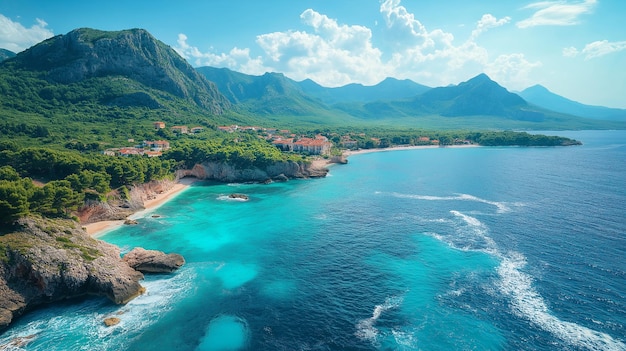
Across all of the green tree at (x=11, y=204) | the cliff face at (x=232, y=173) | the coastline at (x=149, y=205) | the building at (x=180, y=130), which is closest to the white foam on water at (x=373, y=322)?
the green tree at (x=11, y=204)

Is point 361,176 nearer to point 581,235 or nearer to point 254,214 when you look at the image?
point 254,214

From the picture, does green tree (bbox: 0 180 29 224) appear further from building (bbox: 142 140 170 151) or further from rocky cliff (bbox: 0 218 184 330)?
building (bbox: 142 140 170 151)

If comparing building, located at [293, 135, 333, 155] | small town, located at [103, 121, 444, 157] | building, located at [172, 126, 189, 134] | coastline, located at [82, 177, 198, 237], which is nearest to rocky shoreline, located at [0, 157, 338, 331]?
coastline, located at [82, 177, 198, 237]

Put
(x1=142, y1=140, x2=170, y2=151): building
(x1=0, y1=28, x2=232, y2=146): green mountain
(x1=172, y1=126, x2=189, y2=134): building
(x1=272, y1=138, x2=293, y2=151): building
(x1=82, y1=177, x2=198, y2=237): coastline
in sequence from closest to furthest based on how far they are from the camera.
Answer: (x1=82, y1=177, x2=198, y2=237): coastline
(x1=142, y1=140, x2=170, y2=151): building
(x1=0, y1=28, x2=232, y2=146): green mountain
(x1=172, y1=126, x2=189, y2=134): building
(x1=272, y1=138, x2=293, y2=151): building

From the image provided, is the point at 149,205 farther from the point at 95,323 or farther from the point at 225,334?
the point at 225,334

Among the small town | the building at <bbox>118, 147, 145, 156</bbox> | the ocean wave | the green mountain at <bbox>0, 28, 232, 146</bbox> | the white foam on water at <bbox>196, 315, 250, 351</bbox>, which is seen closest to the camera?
the white foam on water at <bbox>196, 315, 250, 351</bbox>

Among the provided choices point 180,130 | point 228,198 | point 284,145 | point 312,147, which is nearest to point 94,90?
point 180,130

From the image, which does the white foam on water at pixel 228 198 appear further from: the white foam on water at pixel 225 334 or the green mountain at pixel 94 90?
the green mountain at pixel 94 90
